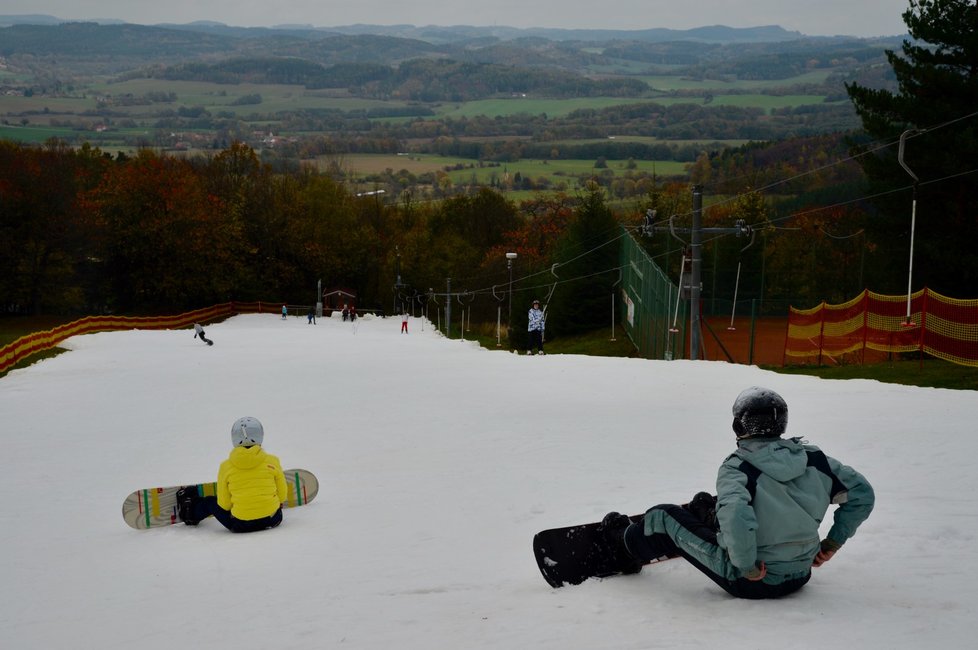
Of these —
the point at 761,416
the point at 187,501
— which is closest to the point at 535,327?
the point at 187,501

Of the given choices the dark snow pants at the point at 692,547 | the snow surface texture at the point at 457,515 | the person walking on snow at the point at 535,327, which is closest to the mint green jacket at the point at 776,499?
the dark snow pants at the point at 692,547

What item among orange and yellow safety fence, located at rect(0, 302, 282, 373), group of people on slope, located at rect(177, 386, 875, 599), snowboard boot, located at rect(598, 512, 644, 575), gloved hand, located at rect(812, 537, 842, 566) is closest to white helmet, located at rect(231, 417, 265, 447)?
snowboard boot, located at rect(598, 512, 644, 575)

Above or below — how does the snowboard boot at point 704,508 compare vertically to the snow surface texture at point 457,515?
above

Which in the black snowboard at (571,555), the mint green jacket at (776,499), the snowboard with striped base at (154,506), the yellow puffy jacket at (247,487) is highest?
the mint green jacket at (776,499)

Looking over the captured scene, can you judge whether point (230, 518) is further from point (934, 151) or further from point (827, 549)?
point (934, 151)

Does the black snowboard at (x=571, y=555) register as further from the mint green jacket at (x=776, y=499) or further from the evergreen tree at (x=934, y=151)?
the evergreen tree at (x=934, y=151)

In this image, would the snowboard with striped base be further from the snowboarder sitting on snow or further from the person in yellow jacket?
the snowboarder sitting on snow

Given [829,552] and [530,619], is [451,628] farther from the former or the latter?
[829,552]

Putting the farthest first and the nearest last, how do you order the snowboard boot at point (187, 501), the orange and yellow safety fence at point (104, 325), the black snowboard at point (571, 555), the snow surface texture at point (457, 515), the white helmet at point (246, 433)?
the orange and yellow safety fence at point (104, 325) < the snowboard boot at point (187, 501) < the white helmet at point (246, 433) < the black snowboard at point (571, 555) < the snow surface texture at point (457, 515)
